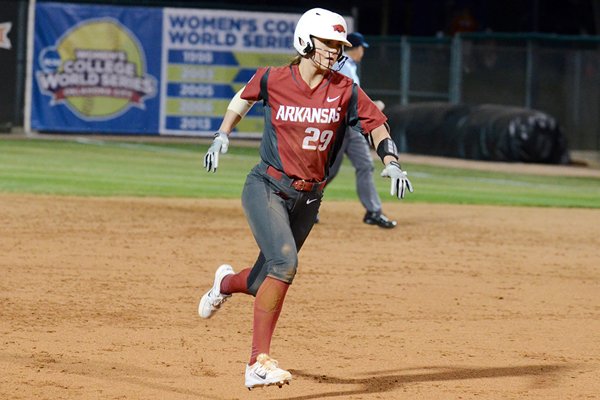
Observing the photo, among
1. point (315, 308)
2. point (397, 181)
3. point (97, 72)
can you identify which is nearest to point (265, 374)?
point (397, 181)

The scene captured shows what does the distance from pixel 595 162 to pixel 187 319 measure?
2015 cm

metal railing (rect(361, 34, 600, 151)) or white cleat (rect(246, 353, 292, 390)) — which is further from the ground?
metal railing (rect(361, 34, 600, 151))

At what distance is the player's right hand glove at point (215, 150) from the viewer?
739 cm

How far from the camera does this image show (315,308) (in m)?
10.2

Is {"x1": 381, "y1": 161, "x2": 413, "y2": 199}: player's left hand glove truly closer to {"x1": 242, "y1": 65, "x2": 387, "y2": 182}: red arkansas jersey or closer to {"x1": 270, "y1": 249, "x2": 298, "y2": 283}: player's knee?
{"x1": 242, "y1": 65, "x2": 387, "y2": 182}: red arkansas jersey

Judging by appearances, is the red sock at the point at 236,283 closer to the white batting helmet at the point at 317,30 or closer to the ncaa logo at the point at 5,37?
the white batting helmet at the point at 317,30

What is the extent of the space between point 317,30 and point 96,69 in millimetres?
22217

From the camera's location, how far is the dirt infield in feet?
25.0

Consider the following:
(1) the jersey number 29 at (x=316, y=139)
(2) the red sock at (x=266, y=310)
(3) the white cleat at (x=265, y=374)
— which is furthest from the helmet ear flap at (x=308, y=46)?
(3) the white cleat at (x=265, y=374)

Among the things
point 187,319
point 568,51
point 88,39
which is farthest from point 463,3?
point 187,319

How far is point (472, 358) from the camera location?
8.46 meters

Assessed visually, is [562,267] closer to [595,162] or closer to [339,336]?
[339,336]

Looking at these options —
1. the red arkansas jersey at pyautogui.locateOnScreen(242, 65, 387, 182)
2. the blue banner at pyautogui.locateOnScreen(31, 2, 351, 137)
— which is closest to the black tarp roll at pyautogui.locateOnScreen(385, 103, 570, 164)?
the blue banner at pyautogui.locateOnScreen(31, 2, 351, 137)

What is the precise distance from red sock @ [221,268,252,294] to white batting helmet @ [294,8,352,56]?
1434 mm
